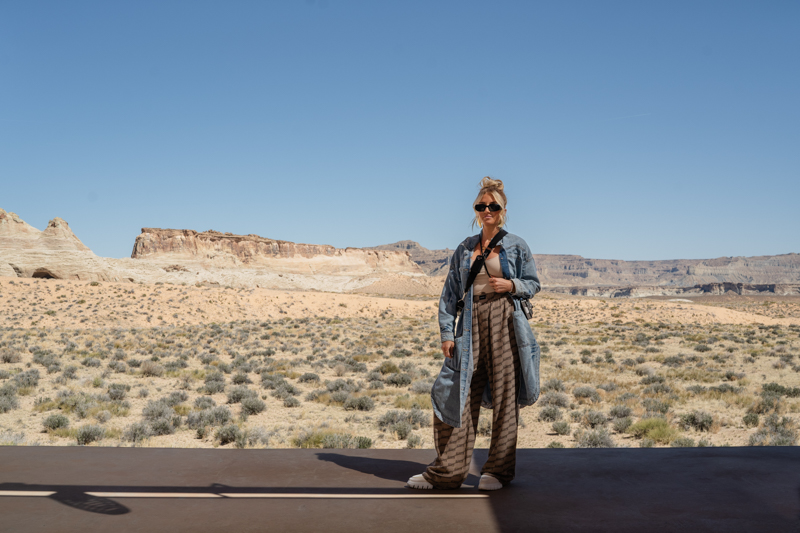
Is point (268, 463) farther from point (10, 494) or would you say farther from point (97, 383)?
point (97, 383)

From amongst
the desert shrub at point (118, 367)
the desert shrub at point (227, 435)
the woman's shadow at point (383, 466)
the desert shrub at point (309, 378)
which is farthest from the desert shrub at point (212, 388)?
the woman's shadow at point (383, 466)

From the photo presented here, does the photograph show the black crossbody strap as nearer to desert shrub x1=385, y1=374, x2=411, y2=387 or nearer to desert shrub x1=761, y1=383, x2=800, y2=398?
desert shrub x1=385, y1=374, x2=411, y2=387

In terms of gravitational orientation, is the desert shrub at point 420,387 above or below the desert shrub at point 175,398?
below

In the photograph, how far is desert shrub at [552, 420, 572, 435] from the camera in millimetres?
8156

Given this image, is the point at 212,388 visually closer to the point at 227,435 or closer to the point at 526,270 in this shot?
the point at 227,435

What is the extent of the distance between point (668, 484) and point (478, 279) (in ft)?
5.84

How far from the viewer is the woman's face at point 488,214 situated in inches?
137

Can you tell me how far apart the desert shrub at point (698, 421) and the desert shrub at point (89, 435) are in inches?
341

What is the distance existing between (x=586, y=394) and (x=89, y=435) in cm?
875

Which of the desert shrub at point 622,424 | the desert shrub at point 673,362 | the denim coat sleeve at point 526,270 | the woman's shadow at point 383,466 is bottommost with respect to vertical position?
the desert shrub at point 673,362

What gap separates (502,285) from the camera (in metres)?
3.35

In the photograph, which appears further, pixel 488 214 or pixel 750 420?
pixel 750 420

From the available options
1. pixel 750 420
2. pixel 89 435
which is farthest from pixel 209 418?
pixel 750 420

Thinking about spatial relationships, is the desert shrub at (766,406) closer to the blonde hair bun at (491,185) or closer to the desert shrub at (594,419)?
the desert shrub at (594,419)
